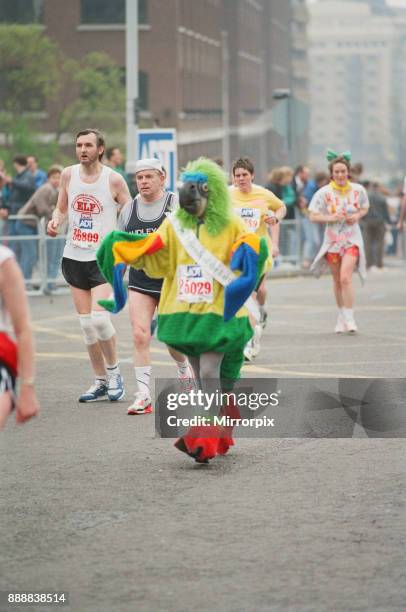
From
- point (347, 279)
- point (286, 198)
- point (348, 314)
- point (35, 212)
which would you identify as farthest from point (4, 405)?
point (286, 198)

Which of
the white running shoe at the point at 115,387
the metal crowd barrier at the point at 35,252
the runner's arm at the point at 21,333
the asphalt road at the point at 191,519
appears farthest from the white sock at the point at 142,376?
the metal crowd barrier at the point at 35,252

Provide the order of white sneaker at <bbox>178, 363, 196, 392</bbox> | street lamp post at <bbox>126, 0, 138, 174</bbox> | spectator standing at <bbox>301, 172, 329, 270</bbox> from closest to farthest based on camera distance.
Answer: white sneaker at <bbox>178, 363, 196, 392</bbox>
street lamp post at <bbox>126, 0, 138, 174</bbox>
spectator standing at <bbox>301, 172, 329, 270</bbox>

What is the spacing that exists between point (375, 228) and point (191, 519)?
22.8m

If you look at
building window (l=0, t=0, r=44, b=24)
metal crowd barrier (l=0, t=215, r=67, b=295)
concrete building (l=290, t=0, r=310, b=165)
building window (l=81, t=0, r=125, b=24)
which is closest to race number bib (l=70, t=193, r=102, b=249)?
metal crowd barrier (l=0, t=215, r=67, b=295)

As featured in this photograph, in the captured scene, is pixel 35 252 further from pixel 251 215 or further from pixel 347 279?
pixel 251 215

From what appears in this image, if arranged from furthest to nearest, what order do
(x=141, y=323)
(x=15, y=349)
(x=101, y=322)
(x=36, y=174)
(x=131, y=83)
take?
(x=131, y=83) < (x=36, y=174) < (x=101, y=322) < (x=141, y=323) < (x=15, y=349)

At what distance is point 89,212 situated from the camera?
36.5 feet

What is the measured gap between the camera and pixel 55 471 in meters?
8.34

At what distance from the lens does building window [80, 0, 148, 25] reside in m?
60.4

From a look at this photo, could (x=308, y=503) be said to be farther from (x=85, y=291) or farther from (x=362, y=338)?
(x=362, y=338)

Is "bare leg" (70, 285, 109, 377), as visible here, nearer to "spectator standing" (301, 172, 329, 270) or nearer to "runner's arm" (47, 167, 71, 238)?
"runner's arm" (47, 167, 71, 238)

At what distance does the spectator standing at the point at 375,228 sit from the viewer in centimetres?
2948

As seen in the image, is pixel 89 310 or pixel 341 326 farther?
pixel 341 326

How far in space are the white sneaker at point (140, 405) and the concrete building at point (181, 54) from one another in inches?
1430
